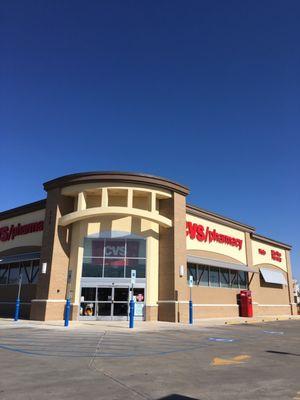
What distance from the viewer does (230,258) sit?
3378cm

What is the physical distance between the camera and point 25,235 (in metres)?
30.6

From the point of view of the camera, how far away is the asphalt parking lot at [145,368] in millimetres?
7258

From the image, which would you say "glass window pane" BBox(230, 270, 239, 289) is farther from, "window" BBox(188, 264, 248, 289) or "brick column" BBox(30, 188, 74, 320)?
"brick column" BBox(30, 188, 74, 320)

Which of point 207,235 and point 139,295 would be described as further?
point 207,235

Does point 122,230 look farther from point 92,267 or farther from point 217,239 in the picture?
point 217,239

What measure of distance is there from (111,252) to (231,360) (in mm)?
15543

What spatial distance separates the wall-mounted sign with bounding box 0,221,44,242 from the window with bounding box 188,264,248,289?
11.3 metres

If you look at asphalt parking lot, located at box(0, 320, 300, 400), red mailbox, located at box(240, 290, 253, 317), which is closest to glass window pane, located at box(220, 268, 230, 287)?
red mailbox, located at box(240, 290, 253, 317)

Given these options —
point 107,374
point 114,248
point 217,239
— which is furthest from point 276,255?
Answer: point 107,374

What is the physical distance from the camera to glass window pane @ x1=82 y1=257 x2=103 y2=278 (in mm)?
25406

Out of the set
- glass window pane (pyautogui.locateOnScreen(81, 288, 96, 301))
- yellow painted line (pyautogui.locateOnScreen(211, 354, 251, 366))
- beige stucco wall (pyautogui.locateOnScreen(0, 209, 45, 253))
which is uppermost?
beige stucco wall (pyautogui.locateOnScreen(0, 209, 45, 253))

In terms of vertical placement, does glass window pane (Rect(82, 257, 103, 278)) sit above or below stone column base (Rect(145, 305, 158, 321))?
above

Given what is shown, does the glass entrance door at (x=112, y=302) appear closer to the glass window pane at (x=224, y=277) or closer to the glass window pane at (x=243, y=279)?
the glass window pane at (x=224, y=277)

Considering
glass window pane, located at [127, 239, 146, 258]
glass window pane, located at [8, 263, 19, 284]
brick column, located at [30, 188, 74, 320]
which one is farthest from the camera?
glass window pane, located at [8, 263, 19, 284]
